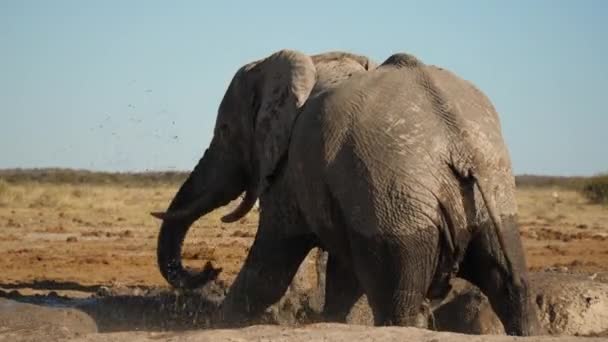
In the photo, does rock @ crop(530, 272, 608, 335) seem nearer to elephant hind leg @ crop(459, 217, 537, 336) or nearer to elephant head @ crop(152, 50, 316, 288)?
elephant hind leg @ crop(459, 217, 537, 336)

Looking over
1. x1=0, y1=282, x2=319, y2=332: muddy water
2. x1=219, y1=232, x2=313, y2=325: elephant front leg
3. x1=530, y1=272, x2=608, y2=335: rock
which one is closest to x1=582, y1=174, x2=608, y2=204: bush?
x1=0, y1=282, x2=319, y2=332: muddy water

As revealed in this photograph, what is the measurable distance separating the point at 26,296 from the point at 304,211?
394 cm

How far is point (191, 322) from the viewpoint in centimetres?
1017

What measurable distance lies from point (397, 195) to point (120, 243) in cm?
1303

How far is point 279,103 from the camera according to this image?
9.44 meters

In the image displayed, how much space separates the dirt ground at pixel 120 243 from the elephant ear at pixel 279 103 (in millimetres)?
4440

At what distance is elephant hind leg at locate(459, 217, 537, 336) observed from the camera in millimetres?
7930

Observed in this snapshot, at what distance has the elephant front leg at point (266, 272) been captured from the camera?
9.14 meters

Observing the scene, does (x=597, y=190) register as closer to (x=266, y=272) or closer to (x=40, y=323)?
(x=266, y=272)

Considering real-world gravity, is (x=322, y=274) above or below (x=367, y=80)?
below

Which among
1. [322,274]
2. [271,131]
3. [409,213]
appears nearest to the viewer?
[409,213]

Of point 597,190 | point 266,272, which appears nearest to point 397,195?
point 266,272

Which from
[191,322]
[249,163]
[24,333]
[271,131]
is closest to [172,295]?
[191,322]

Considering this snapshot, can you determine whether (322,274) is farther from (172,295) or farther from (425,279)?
(425,279)
